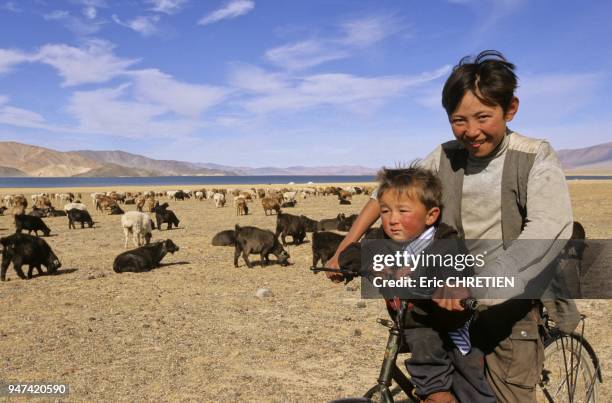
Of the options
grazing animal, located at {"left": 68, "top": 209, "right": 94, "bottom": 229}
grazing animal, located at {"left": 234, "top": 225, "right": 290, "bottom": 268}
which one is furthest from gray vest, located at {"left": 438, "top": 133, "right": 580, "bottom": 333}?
grazing animal, located at {"left": 68, "top": 209, "right": 94, "bottom": 229}

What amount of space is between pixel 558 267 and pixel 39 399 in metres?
5.99

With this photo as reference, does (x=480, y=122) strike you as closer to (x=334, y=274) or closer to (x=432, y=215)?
(x=432, y=215)

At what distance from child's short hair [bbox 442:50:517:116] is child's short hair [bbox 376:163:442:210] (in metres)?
0.44

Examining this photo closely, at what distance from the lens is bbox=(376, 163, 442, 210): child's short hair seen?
8.38ft

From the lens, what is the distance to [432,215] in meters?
2.65

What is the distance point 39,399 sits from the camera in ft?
18.8

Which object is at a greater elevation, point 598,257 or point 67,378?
point 598,257

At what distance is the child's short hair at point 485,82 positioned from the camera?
2559mm

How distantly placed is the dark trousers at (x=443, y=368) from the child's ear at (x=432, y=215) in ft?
1.97

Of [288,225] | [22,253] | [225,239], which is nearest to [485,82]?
[22,253]

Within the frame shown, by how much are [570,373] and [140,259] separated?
12.3 m

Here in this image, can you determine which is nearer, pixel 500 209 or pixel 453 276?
pixel 453 276

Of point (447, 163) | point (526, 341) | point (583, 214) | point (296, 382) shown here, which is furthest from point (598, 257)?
point (583, 214)

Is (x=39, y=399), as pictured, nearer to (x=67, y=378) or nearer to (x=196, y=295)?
(x=67, y=378)
